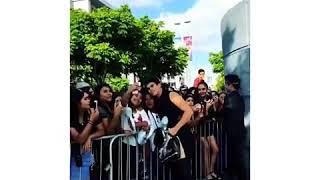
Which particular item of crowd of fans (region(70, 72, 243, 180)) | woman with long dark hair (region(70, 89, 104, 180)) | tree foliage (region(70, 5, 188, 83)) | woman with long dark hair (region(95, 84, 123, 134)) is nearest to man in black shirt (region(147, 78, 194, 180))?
crowd of fans (region(70, 72, 243, 180))

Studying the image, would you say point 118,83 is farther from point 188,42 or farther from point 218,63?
point 218,63

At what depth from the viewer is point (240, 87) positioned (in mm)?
2652

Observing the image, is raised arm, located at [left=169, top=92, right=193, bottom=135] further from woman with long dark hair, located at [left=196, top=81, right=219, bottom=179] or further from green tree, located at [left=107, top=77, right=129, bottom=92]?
green tree, located at [left=107, top=77, right=129, bottom=92]

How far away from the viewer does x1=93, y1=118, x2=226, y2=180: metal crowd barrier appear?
8.45ft

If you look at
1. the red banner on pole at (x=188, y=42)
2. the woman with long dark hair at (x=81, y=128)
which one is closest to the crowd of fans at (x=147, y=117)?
the woman with long dark hair at (x=81, y=128)

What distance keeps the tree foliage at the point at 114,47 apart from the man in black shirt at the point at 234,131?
346 mm

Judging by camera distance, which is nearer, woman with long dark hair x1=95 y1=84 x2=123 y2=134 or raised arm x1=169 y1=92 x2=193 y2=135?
woman with long dark hair x1=95 y1=84 x2=123 y2=134

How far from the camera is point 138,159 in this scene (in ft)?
8.70

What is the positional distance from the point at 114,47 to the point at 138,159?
2.18ft

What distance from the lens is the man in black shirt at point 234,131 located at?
268 cm

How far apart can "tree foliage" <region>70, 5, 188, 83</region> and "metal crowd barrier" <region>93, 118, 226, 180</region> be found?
369 millimetres

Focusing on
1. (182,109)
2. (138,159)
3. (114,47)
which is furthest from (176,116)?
(114,47)
